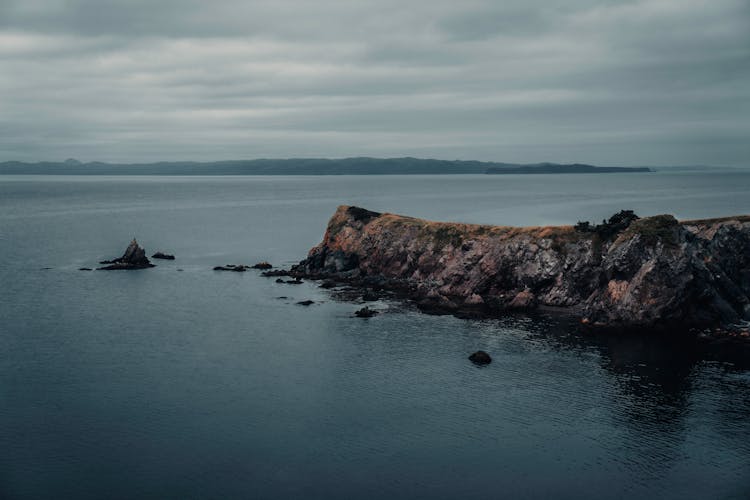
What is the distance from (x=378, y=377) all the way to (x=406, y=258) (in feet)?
181

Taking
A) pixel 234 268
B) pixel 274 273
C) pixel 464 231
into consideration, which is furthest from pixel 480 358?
pixel 234 268

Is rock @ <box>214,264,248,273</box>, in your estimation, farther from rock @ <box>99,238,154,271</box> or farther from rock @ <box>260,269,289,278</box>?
rock @ <box>99,238,154,271</box>

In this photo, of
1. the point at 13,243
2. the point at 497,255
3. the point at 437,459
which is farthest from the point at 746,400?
the point at 13,243

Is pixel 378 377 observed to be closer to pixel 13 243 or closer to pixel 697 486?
pixel 697 486

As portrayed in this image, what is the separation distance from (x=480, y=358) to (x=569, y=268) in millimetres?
35711

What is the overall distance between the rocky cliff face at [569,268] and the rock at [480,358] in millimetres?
23954

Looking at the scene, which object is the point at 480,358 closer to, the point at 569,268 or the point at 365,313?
the point at 365,313

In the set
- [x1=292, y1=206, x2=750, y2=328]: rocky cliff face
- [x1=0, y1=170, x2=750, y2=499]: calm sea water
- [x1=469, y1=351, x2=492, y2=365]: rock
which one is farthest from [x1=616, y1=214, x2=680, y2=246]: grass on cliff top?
[x1=469, y1=351, x2=492, y2=365]: rock

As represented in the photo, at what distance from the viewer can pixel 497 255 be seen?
109 metres

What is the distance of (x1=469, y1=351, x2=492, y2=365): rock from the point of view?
243ft

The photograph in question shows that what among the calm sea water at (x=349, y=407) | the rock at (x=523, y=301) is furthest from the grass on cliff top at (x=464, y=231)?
the calm sea water at (x=349, y=407)

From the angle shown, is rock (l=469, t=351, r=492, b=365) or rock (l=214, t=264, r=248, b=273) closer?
rock (l=469, t=351, r=492, b=365)

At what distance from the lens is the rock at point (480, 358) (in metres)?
74.0

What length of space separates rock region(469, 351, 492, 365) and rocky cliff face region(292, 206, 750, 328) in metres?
24.0
